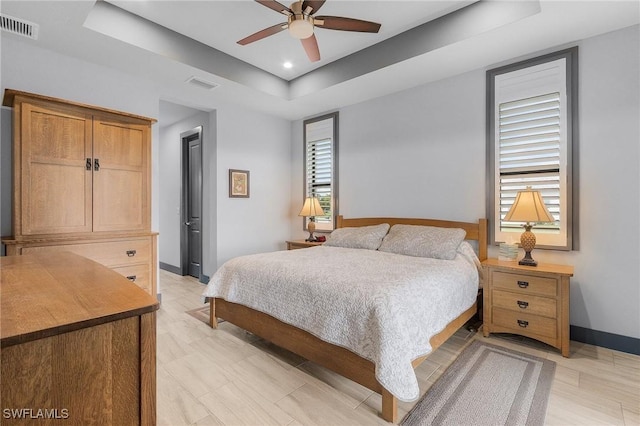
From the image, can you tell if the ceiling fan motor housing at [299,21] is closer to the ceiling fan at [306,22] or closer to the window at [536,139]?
the ceiling fan at [306,22]

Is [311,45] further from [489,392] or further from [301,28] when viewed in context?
[489,392]

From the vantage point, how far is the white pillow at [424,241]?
297cm

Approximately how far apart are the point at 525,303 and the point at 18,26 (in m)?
4.77

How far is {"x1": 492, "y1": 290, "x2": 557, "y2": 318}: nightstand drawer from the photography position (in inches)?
97.1

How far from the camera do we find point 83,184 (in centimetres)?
272

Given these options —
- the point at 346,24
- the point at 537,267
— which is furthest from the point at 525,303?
the point at 346,24

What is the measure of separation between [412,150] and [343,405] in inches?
116

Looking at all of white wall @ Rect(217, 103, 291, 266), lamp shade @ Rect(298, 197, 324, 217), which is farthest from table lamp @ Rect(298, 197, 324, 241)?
white wall @ Rect(217, 103, 291, 266)

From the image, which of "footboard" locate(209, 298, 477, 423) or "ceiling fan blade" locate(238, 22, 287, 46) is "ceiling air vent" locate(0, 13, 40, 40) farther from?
"footboard" locate(209, 298, 477, 423)

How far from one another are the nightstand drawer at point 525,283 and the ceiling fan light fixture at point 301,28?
255cm

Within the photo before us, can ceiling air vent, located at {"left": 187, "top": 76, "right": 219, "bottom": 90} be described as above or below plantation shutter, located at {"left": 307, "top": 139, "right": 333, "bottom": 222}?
above

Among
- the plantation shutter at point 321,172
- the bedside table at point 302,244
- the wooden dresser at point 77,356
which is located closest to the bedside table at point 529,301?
the bedside table at point 302,244

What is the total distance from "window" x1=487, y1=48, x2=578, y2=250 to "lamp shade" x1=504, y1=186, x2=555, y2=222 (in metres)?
0.30

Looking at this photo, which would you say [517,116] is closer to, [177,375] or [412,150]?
[412,150]
